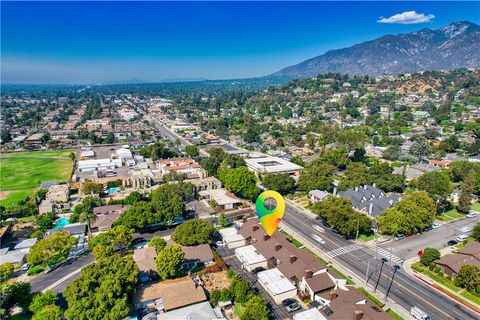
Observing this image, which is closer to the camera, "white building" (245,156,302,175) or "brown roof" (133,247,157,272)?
"brown roof" (133,247,157,272)

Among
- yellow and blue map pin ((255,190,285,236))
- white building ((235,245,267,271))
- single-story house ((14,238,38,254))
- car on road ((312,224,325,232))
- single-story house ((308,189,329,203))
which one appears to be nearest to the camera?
yellow and blue map pin ((255,190,285,236))

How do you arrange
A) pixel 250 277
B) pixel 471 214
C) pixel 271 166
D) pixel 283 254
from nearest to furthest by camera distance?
pixel 250 277
pixel 283 254
pixel 471 214
pixel 271 166

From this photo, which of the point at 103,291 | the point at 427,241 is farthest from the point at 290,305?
the point at 427,241

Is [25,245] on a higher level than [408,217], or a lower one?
lower

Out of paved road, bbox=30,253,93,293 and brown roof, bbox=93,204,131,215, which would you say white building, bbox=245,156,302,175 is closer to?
brown roof, bbox=93,204,131,215

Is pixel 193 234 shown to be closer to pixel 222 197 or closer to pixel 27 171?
pixel 222 197

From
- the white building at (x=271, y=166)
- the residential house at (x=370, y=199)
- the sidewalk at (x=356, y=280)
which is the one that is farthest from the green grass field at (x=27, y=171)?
the residential house at (x=370, y=199)

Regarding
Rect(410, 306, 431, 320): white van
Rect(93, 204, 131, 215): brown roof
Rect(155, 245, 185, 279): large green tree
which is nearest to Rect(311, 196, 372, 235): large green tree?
Rect(410, 306, 431, 320): white van
